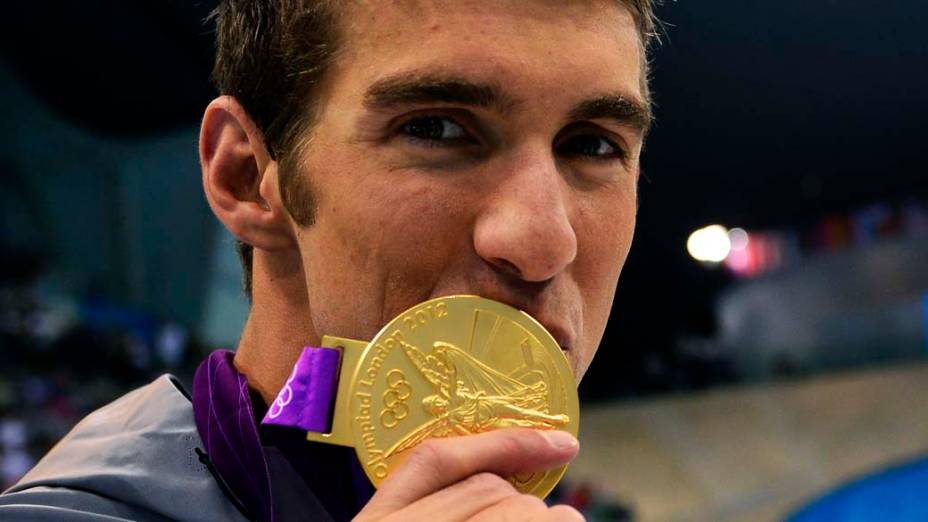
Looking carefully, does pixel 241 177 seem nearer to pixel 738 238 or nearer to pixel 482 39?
pixel 482 39

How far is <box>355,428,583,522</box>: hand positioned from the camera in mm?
745

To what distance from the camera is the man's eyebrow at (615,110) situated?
38.6 inches

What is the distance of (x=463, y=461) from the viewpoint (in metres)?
0.79

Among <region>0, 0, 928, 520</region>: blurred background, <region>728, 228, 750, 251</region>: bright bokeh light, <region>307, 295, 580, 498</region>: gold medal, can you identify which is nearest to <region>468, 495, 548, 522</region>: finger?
<region>307, 295, 580, 498</region>: gold medal

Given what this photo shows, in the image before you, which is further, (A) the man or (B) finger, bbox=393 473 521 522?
(A) the man

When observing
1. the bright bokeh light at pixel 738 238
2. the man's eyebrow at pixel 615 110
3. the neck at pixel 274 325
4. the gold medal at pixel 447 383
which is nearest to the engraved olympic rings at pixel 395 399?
the gold medal at pixel 447 383

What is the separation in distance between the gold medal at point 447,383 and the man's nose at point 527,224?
49 millimetres

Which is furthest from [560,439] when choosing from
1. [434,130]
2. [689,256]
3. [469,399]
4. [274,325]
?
[689,256]

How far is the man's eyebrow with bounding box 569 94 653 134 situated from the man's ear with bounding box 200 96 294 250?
1.20 ft

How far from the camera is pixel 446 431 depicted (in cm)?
89

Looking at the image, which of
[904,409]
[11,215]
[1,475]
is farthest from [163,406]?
[904,409]

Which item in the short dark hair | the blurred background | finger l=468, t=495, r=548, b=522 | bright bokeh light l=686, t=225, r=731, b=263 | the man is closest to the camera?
finger l=468, t=495, r=548, b=522

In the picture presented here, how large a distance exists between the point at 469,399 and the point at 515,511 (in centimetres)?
17

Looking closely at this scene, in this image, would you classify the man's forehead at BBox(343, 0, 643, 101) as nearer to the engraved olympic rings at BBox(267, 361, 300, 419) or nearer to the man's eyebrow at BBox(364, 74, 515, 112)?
the man's eyebrow at BBox(364, 74, 515, 112)
